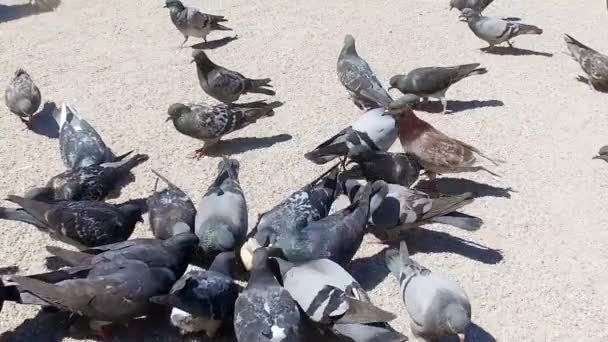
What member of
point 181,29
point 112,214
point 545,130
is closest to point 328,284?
point 112,214

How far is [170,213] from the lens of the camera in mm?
4992

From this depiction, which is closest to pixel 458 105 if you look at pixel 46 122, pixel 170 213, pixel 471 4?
pixel 471 4

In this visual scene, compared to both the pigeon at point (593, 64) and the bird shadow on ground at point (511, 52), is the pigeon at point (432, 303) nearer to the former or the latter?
the pigeon at point (593, 64)

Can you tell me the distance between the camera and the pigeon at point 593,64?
7917 mm

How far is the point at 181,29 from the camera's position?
9008 millimetres

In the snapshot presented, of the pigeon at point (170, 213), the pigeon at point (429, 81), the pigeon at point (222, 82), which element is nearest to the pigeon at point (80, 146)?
the pigeon at point (170, 213)

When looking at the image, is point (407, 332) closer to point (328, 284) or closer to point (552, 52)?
point (328, 284)

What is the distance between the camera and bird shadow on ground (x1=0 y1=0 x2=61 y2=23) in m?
10.1

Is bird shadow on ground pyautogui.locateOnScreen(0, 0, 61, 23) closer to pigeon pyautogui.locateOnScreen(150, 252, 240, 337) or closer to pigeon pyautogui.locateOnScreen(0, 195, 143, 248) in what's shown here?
pigeon pyautogui.locateOnScreen(0, 195, 143, 248)

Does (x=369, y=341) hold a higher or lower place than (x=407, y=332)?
higher

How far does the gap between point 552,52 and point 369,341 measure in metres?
6.41

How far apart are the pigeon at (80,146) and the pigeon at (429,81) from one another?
120 inches

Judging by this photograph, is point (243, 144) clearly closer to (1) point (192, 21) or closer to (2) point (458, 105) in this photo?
(2) point (458, 105)

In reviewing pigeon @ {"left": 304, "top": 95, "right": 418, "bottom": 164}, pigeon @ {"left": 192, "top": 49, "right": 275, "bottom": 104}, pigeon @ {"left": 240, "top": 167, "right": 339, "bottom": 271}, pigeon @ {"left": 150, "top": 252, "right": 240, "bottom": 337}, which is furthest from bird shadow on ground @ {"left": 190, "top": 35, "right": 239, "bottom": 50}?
pigeon @ {"left": 150, "top": 252, "right": 240, "bottom": 337}
